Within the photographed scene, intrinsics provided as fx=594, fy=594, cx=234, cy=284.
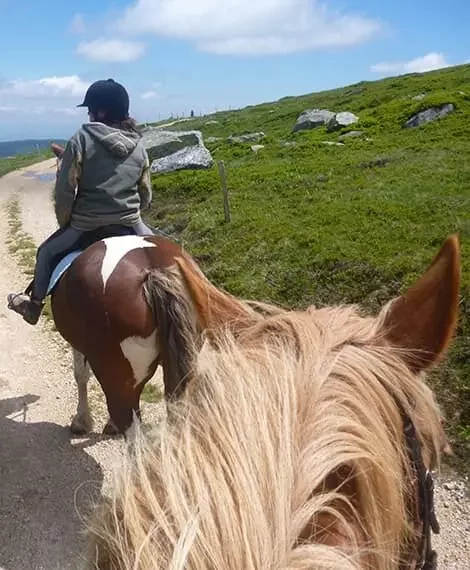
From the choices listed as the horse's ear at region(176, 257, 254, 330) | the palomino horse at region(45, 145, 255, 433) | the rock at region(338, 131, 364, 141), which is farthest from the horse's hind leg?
the rock at region(338, 131, 364, 141)

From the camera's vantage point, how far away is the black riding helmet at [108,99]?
14.7 feet

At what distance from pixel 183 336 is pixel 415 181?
386 inches

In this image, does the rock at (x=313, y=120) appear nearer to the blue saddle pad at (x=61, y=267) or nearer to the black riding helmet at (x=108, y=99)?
the black riding helmet at (x=108, y=99)

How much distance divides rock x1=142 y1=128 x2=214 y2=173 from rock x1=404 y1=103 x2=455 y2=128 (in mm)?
7692

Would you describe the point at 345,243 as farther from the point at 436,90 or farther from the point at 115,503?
the point at 436,90

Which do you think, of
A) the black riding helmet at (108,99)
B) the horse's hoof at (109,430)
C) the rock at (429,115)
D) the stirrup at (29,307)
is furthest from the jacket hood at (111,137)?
the rock at (429,115)

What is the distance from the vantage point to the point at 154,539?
3.35 feet

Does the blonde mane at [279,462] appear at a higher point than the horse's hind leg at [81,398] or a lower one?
higher

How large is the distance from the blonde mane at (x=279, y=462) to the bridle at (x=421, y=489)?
0.03 meters

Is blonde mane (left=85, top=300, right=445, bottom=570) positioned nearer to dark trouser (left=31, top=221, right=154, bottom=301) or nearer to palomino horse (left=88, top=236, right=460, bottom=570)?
palomino horse (left=88, top=236, right=460, bottom=570)

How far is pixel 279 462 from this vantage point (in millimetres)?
1126

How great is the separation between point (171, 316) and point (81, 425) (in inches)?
92.0

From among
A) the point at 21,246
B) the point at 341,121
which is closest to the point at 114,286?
the point at 21,246

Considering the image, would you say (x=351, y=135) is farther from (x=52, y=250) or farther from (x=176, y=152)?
(x=52, y=250)
